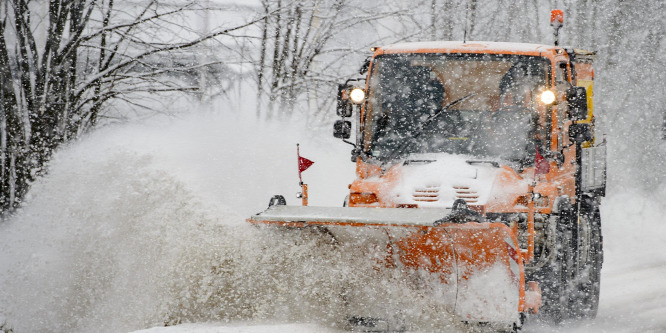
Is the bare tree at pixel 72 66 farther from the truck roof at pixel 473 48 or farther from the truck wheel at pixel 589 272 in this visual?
the truck wheel at pixel 589 272

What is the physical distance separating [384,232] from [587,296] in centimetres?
272

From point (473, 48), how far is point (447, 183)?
1.49 meters

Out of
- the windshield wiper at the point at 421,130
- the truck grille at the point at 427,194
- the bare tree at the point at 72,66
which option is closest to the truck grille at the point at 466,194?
the truck grille at the point at 427,194

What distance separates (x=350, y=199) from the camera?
6477 mm

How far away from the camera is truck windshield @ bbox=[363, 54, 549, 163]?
652 centimetres

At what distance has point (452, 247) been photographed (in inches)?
204

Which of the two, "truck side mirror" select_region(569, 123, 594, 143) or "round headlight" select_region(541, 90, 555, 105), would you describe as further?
"truck side mirror" select_region(569, 123, 594, 143)

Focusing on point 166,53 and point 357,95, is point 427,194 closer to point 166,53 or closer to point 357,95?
point 357,95

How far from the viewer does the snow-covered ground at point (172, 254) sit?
5.34 metres

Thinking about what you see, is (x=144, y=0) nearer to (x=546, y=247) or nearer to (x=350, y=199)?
(x=350, y=199)

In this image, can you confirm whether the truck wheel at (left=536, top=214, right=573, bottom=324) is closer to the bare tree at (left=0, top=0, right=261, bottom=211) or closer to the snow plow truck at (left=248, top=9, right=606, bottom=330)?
the snow plow truck at (left=248, top=9, right=606, bottom=330)

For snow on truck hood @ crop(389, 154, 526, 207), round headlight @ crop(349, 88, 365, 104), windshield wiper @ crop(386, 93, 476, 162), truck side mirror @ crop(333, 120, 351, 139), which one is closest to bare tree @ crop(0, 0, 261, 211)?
truck side mirror @ crop(333, 120, 351, 139)

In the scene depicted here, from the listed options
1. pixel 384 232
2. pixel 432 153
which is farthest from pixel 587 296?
pixel 384 232

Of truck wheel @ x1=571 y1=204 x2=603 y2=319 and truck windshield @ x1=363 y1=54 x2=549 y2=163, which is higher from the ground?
truck windshield @ x1=363 y1=54 x2=549 y2=163
